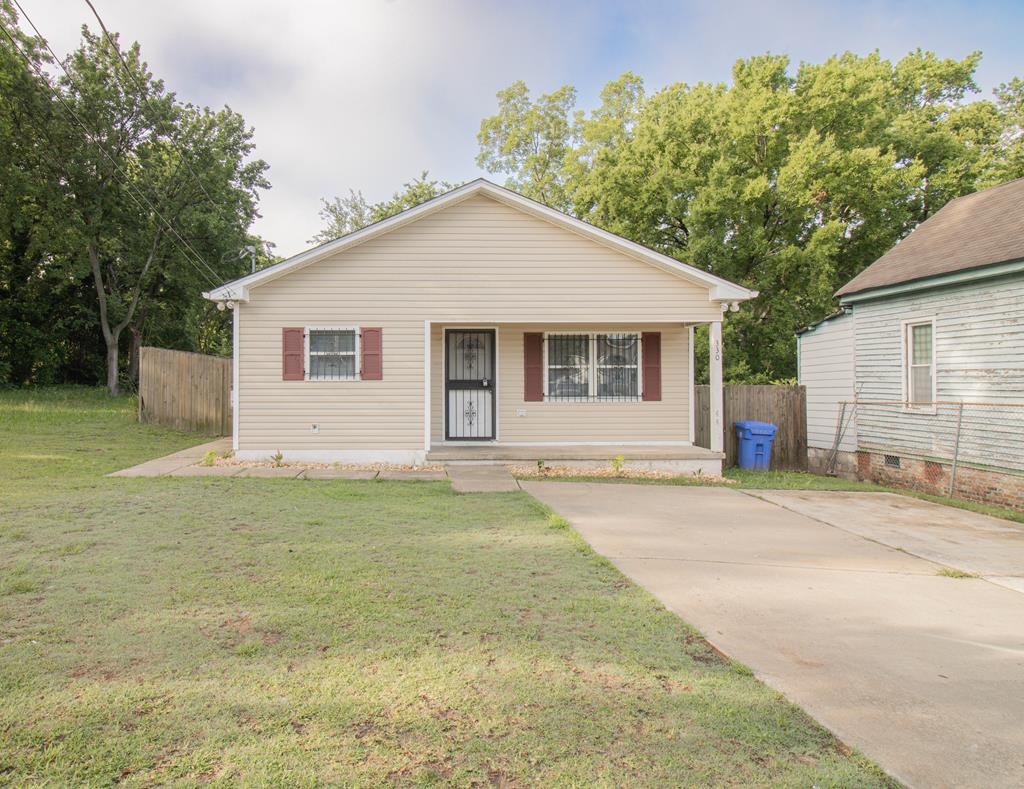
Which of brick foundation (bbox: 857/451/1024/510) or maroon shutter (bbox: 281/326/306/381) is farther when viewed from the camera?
maroon shutter (bbox: 281/326/306/381)

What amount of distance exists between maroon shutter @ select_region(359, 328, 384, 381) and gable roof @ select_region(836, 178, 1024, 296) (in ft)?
31.5

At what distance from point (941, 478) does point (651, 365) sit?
533 centimetres

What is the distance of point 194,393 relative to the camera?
586 inches

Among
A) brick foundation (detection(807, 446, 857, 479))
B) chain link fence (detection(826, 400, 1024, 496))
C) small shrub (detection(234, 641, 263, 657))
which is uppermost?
chain link fence (detection(826, 400, 1024, 496))

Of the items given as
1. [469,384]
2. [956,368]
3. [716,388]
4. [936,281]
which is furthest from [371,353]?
[956,368]

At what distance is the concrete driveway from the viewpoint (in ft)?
8.40

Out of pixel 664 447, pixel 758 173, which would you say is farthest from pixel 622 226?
pixel 664 447

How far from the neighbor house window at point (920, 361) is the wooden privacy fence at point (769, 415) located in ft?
6.66

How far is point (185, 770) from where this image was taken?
2094 mm

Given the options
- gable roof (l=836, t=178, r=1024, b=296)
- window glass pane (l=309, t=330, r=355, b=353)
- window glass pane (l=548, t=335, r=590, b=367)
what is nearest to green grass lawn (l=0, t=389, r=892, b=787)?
window glass pane (l=309, t=330, r=355, b=353)

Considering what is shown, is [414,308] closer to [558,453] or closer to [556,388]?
[556,388]

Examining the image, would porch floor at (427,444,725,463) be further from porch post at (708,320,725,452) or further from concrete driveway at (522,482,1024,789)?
concrete driveway at (522,482,1024,789)

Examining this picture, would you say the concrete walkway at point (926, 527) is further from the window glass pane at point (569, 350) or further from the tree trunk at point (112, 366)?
the tree trunk at point (112, 366)

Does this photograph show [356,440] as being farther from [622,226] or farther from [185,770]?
[622,226]
